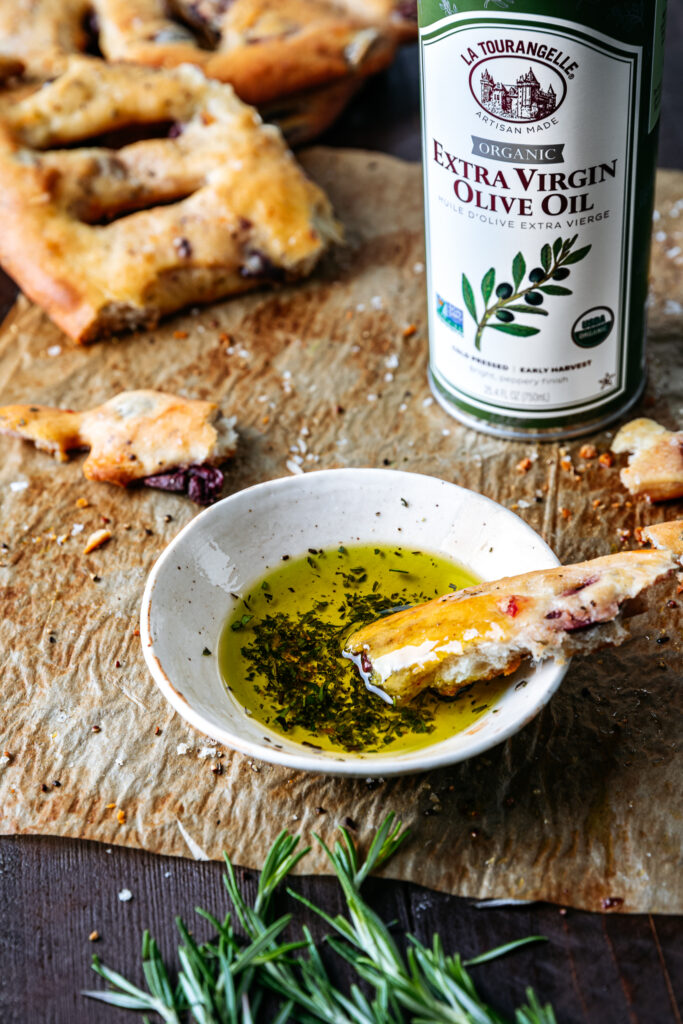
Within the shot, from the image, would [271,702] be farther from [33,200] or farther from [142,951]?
[33,200]

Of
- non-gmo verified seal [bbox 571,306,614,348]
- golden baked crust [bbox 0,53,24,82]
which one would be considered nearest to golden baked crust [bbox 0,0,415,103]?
golden baked crust [bbox 0,53,24,82]

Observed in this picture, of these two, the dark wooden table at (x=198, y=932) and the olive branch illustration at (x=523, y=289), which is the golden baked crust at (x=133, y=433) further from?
the dark wooden table at (x=198, y=932)

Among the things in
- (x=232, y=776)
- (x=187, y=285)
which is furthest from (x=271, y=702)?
(x=187, y=285)

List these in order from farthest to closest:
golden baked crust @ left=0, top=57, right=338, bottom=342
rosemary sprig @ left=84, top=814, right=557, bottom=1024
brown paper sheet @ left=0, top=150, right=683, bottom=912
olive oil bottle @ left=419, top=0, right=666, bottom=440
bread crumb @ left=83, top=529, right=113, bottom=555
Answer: golden baked crust @ left=0, top=57, right=338, bottom=342
bread crumb @ left=83, top=529, right=113, bottom=555
olive oil bottle @ left=419, top=0, right=666, bottom=440
brown paper sheet @ left=0, top=150, right=683, bottom=912
rosemary sprig @ left=84, top=814, right=557, bottom=1024

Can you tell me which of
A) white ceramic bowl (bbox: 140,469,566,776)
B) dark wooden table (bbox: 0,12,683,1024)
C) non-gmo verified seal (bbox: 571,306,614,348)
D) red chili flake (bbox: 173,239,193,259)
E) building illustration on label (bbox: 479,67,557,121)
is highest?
building illustration on label (bbox: 479,67,557,121)

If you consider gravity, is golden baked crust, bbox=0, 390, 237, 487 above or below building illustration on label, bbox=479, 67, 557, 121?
below

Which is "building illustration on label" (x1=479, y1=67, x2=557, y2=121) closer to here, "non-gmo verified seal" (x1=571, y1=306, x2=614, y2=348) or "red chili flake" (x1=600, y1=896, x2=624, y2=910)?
"non-gmo verified seal" (x1=571, y1=306, x2=614, y2=348)
